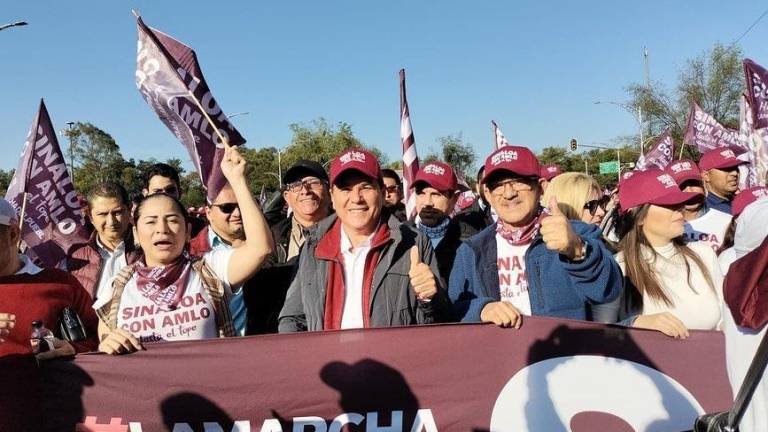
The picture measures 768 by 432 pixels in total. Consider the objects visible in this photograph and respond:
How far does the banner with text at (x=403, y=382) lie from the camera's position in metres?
3.06

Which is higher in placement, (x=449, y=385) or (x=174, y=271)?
(x=174, y=271)

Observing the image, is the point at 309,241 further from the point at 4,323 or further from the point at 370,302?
the point at 4,323

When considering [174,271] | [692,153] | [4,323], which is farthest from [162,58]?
[692,153]

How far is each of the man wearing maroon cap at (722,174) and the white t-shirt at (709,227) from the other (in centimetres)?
118

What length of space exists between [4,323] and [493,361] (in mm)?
2207

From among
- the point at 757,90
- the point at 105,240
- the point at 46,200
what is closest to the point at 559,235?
the point at 105,240

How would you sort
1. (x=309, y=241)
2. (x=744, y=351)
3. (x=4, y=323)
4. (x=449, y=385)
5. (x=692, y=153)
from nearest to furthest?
(x=744, y=351) → (x=4, y=323) → (x=449, y=385) → (x=309, y=241) → (x=692, y=153)

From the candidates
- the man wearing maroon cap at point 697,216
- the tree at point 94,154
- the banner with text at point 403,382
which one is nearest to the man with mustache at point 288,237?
the banner with text at point 403,382

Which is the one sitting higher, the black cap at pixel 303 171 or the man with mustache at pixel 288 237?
the black cap at pixel 303 171

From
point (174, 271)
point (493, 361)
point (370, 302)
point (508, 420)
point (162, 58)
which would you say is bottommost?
point (508, 420)

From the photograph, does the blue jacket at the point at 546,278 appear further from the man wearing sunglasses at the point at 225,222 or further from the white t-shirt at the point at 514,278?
the man wearing sunglasses at the point at 225,222

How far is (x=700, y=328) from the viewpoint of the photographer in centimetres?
327

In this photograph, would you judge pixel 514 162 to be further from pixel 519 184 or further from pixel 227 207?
pixel 227 207

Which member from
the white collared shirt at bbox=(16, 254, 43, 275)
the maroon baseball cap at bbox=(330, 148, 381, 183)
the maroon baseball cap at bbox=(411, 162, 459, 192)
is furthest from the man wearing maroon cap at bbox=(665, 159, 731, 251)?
the white collared shirt at bbox=(16, 254, 43, 275)
